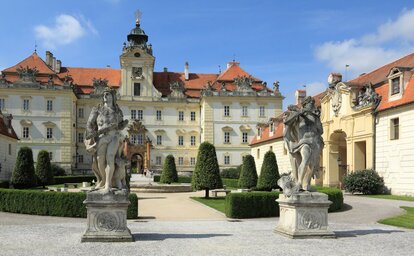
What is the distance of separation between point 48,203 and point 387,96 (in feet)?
56.1

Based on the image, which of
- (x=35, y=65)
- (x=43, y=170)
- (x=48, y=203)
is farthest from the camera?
(x=35, y=65)

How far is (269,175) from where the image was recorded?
81.7 feet

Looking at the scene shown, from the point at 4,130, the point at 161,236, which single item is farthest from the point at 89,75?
the point at 161,236

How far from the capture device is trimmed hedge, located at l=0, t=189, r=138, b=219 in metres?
15.9

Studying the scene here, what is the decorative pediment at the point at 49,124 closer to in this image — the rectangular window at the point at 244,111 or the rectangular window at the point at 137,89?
the rectangular window at the point at 137,89

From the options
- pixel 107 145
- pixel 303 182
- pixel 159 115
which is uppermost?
pixel 159 115

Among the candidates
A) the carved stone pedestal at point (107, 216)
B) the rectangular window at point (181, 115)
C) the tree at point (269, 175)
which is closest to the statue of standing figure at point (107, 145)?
the carved stone pedestal at point (107, 216)

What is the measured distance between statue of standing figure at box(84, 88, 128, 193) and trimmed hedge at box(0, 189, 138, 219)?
5.46 meters

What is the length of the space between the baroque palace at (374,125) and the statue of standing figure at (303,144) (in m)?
13.0

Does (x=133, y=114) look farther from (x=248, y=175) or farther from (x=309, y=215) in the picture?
(x=309, y=215)

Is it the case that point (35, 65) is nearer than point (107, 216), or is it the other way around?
point (107, 216)

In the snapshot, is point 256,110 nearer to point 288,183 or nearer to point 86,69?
point 86,69

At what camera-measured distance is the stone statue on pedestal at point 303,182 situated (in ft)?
33.6

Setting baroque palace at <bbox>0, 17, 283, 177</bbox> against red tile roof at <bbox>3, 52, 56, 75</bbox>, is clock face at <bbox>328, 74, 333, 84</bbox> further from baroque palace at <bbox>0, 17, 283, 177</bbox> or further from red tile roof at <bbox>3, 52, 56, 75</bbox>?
red tile roof at <bbox>3, 52, 56, 75</bbox>
